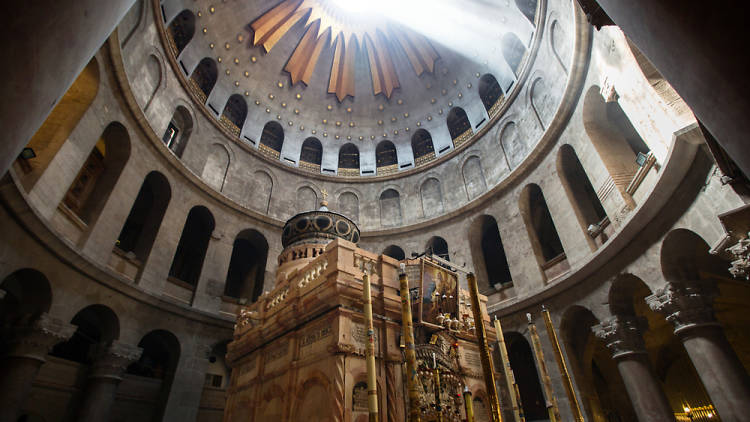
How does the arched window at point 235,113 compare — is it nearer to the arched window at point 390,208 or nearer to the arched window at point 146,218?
the arched window at point 146,218

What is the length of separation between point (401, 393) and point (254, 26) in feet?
69.0

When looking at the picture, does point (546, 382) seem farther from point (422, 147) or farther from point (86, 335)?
point (422, 147)

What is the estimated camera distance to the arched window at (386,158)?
75.5ft

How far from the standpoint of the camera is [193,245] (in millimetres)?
17594

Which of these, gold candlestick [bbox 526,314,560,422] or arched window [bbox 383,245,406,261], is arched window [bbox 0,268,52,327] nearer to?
gold candlestick [bbox 526,314,560,422]

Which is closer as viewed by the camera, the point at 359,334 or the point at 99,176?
the point at 359,334

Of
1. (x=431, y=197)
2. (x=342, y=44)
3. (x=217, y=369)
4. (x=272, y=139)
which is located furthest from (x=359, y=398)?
(x=342, y=44)

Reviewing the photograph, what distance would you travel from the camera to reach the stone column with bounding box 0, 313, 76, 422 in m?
8.31

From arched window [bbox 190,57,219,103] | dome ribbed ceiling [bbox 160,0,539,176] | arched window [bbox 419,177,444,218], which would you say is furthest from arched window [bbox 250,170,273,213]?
arched window [bbox 419,177,444,218]

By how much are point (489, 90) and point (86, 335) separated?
68.4 ft

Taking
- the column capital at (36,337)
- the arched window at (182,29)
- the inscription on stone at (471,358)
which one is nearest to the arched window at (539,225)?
the inscription on stone at (471,358)

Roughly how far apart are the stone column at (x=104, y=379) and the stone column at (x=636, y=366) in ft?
47.1

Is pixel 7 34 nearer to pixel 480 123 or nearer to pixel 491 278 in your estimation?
pixel 491 278

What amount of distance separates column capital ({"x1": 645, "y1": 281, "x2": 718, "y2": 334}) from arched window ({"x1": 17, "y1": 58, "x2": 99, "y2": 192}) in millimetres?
15389
